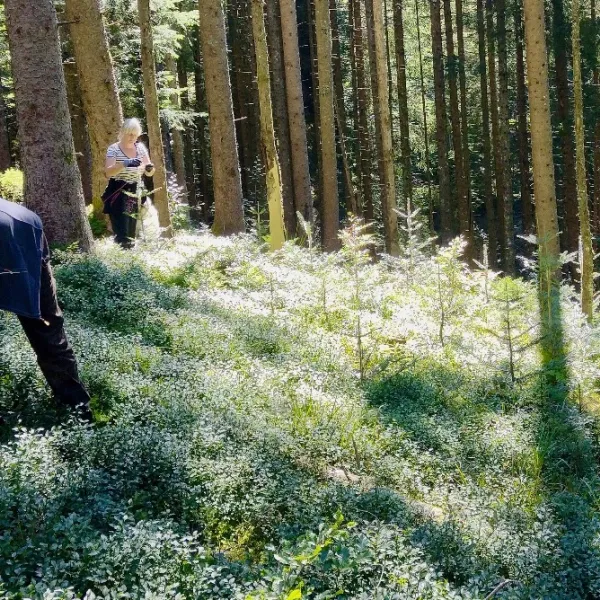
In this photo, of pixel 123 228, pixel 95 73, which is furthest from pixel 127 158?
pixel 95 73

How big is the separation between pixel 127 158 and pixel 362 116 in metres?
18.7

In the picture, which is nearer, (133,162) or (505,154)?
(133,162)

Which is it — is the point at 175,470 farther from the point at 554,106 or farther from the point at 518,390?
the point at 554,106

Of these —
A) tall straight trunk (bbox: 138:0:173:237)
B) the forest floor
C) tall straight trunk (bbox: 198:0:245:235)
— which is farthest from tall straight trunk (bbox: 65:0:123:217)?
the forest floor

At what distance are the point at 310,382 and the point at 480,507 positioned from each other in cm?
218

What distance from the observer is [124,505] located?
4.30 m

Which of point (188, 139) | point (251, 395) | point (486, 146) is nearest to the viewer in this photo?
point (251, 395)

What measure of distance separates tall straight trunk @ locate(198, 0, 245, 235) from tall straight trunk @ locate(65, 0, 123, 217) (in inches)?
108

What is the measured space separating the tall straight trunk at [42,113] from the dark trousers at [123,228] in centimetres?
216

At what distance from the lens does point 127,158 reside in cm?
1066

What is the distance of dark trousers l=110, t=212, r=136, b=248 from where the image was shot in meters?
11.0

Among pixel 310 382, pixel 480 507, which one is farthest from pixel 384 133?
pixel 480 507

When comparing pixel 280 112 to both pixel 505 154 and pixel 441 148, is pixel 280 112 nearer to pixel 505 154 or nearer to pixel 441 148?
pixel 441 148

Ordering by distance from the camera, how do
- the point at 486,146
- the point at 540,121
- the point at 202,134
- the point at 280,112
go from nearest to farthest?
1. the point at 540,121
2. the point at 280,112
3. the point at 486,146
4. the point at 202,134
